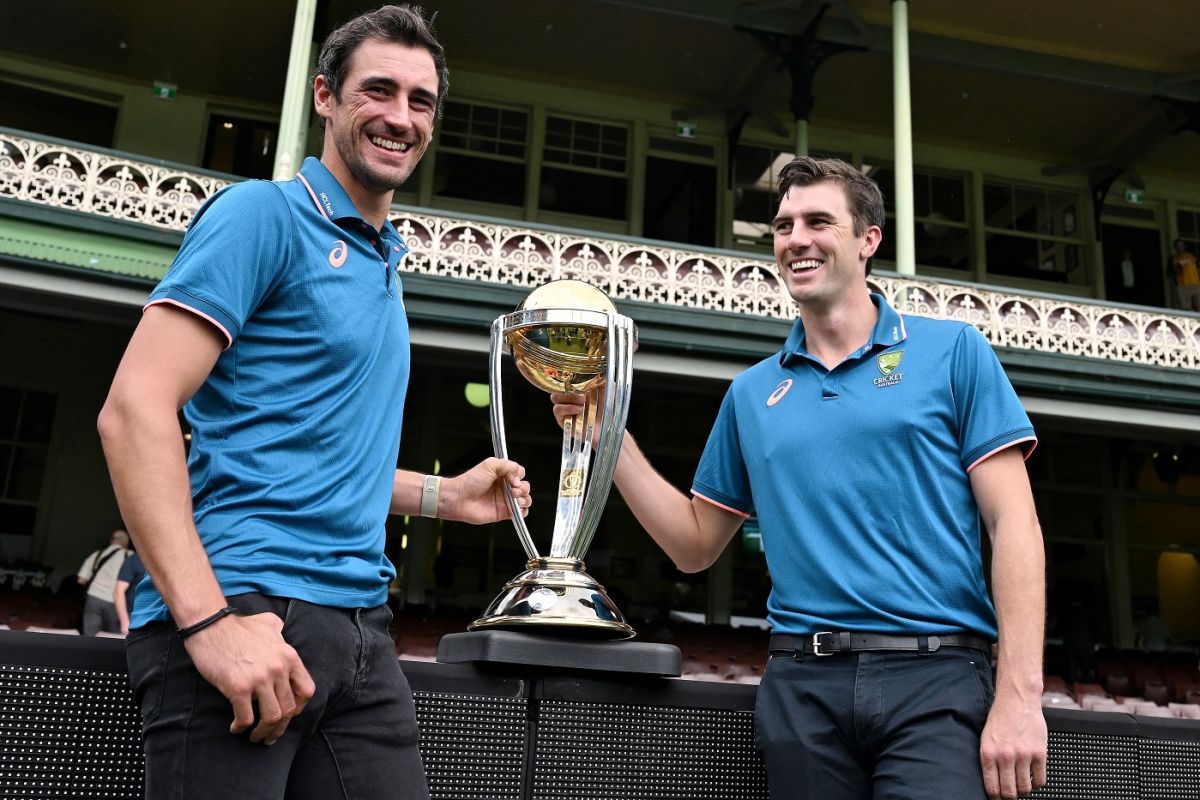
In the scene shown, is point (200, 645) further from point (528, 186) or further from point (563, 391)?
point (528, 186)

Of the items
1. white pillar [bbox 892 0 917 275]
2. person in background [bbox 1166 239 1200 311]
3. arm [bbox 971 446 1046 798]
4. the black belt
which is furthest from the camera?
person in background [bbox 1166 239 1200 311]

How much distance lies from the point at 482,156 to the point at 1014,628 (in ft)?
49.6

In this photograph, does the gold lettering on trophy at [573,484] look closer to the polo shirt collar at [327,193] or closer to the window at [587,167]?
the polo shirt collar at [327,193]

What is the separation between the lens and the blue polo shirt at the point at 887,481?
2201 mm

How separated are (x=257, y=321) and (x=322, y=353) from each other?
0.11 meters

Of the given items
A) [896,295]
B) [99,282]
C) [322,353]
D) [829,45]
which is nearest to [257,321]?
[322,353]

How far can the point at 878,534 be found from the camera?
2.23 metres

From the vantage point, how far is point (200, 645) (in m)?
1.41

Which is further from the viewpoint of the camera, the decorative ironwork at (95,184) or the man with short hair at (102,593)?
the decorative ironwork at (95,184)

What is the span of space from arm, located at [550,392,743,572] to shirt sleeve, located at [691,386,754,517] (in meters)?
0.03

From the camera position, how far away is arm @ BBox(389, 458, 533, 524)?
2.20m

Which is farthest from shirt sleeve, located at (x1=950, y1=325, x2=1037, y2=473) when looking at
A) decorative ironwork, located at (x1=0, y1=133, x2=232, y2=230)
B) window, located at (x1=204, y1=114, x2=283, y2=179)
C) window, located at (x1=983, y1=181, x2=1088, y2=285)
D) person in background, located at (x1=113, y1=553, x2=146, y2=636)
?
window, located at (x1=983, y1=181, x2=1088, y2=285)

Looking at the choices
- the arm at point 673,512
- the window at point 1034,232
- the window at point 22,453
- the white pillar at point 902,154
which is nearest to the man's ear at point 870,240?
the arm at point 673,512

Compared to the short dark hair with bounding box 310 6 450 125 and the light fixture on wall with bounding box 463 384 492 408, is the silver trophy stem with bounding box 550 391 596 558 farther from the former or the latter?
the light fixture on wall with bounding box 463 384 492 408
